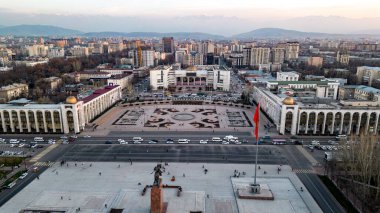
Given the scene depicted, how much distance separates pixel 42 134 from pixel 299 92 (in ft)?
232

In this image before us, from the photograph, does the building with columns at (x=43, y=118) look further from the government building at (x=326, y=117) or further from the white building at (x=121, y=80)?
the government building at (x=326, y=117)

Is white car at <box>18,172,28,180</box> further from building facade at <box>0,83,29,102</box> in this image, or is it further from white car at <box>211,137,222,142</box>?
building facade at <box>0,83,29,102</box>

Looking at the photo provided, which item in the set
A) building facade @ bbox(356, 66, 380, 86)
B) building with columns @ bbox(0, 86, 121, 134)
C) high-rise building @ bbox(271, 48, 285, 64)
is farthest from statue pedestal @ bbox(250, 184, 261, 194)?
high-rise building @ bbox(271, 48, 285, 64)

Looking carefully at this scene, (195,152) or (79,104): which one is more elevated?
(79,104)

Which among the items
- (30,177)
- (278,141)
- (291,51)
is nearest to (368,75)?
(291,51)

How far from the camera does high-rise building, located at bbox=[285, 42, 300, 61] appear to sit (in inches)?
7709

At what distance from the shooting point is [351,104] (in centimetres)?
6650

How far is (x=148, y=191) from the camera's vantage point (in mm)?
39312

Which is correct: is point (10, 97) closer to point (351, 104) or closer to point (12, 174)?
point (12, 174)

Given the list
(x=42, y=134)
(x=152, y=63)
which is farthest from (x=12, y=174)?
(x=152, y=63)

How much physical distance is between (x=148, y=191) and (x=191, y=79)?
9694cm

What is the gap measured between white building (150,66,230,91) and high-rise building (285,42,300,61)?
92.0 meters

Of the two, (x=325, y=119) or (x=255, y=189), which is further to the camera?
(x=325, y=119)

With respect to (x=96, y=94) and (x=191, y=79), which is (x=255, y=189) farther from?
(x=191, y=79)
